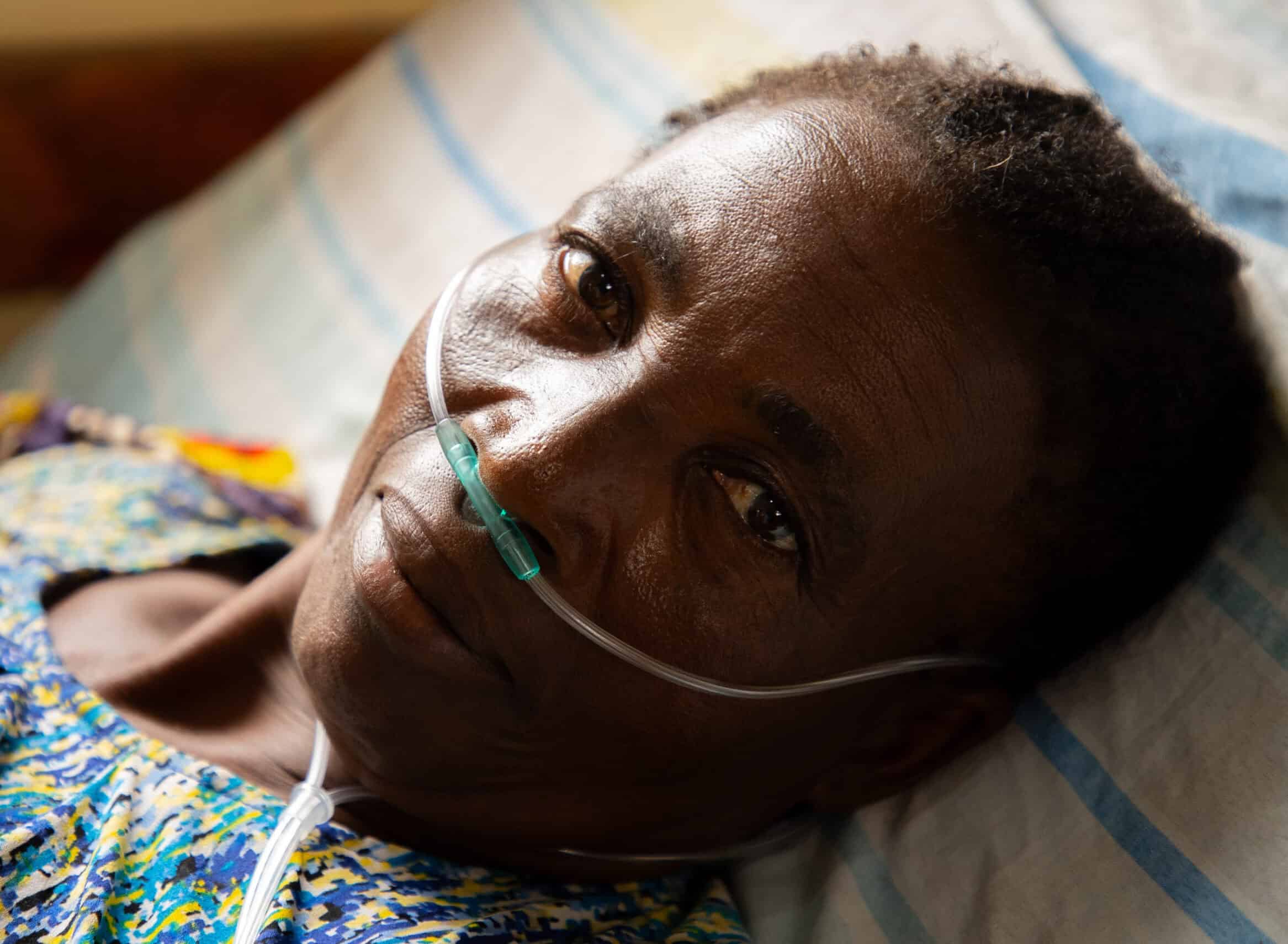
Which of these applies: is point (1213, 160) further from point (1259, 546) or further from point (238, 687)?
point (238, 687)

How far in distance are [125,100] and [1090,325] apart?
86.8 inches

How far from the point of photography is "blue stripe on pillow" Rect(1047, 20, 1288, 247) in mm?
1341

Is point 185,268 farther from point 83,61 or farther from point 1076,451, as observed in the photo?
point 1076,451

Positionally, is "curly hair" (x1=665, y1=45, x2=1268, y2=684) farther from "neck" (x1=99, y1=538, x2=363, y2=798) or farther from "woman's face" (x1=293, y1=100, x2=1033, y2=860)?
"neck" (x1=99, y1=538, x2=363, y2=798)

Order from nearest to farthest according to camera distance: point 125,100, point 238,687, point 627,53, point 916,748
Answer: point 916,748, point 238,687, point 627,53, point 125,100

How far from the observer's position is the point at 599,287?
3.82 feet

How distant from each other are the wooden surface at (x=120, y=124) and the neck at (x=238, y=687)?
59.2 inches

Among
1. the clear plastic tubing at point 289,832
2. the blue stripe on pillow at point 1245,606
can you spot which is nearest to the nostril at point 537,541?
the clear plastic tubing at point 289,832

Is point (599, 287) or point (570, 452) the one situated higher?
point (599, 287)

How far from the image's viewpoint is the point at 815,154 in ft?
3.67

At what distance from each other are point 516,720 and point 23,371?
191 centimetres

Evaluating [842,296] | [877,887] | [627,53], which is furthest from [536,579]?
[627,53]

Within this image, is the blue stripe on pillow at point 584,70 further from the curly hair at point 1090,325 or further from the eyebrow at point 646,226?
the eyebrow at point 646,226

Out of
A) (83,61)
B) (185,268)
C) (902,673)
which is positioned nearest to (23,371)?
(185,268)
